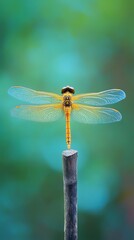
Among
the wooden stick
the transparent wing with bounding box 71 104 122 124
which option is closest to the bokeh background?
the transparent wing with bounding box 71 104 122 124

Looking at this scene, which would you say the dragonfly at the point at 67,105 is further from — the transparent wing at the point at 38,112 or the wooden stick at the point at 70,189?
the wooden stick at the point at 70,189

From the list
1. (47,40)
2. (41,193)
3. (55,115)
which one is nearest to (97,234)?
(41,193)

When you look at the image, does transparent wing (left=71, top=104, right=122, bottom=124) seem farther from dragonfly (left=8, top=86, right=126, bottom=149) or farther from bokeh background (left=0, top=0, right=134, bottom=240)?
bokeh background (left=0, top=0, right=134, bottom=240)

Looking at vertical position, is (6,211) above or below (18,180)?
below

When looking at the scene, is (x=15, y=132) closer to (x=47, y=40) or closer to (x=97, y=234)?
(x=47, y=40)

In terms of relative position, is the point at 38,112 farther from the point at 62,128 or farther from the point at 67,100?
the point at 62,128

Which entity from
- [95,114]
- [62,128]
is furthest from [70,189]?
[62,128]

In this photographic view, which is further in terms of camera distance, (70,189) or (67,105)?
(67,105)
